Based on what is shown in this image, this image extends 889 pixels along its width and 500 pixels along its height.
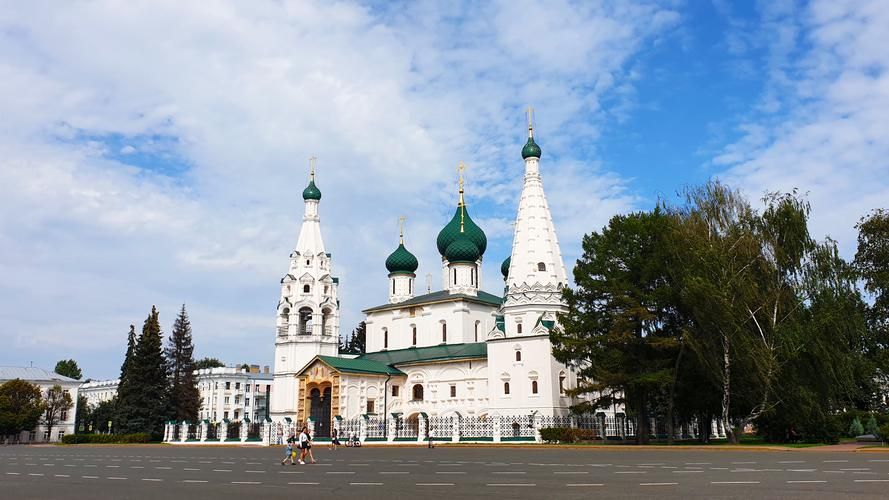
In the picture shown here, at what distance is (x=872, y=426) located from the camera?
131 ft

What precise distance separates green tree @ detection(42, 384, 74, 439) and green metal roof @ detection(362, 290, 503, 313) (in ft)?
112

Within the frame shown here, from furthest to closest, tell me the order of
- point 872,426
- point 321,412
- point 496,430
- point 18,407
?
point 18,407 → point 321,412 → point 872,426 → point 496,430

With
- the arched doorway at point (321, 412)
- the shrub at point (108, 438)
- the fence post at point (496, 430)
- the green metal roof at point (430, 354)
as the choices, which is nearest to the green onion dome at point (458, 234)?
the green metal roof at point (430, 354)

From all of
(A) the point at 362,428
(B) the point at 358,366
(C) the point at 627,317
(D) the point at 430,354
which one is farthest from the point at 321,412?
(C) the point at 627,317

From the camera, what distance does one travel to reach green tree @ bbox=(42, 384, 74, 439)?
69875 millimetres

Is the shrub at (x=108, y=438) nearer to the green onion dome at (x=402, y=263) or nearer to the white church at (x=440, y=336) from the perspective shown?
the white church at (x=440, y=336)

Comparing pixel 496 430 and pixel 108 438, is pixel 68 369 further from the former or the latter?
pixel 496 430

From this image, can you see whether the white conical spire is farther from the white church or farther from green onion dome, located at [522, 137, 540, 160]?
→ green onion dome, located at [522, 137, 540, 160]

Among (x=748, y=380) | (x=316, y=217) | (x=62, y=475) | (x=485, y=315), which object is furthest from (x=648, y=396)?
(x=316, y=217)

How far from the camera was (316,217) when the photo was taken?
5772 cm

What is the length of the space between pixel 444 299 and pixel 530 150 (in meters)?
13.1

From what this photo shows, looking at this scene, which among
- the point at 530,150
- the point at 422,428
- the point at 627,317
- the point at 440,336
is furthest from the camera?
the point at 440,336

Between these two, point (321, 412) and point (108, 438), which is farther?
point (108, 438)

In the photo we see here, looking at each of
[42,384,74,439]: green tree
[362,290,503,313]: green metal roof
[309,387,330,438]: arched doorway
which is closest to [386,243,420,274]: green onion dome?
[362,290,503,313]: green metal roof
